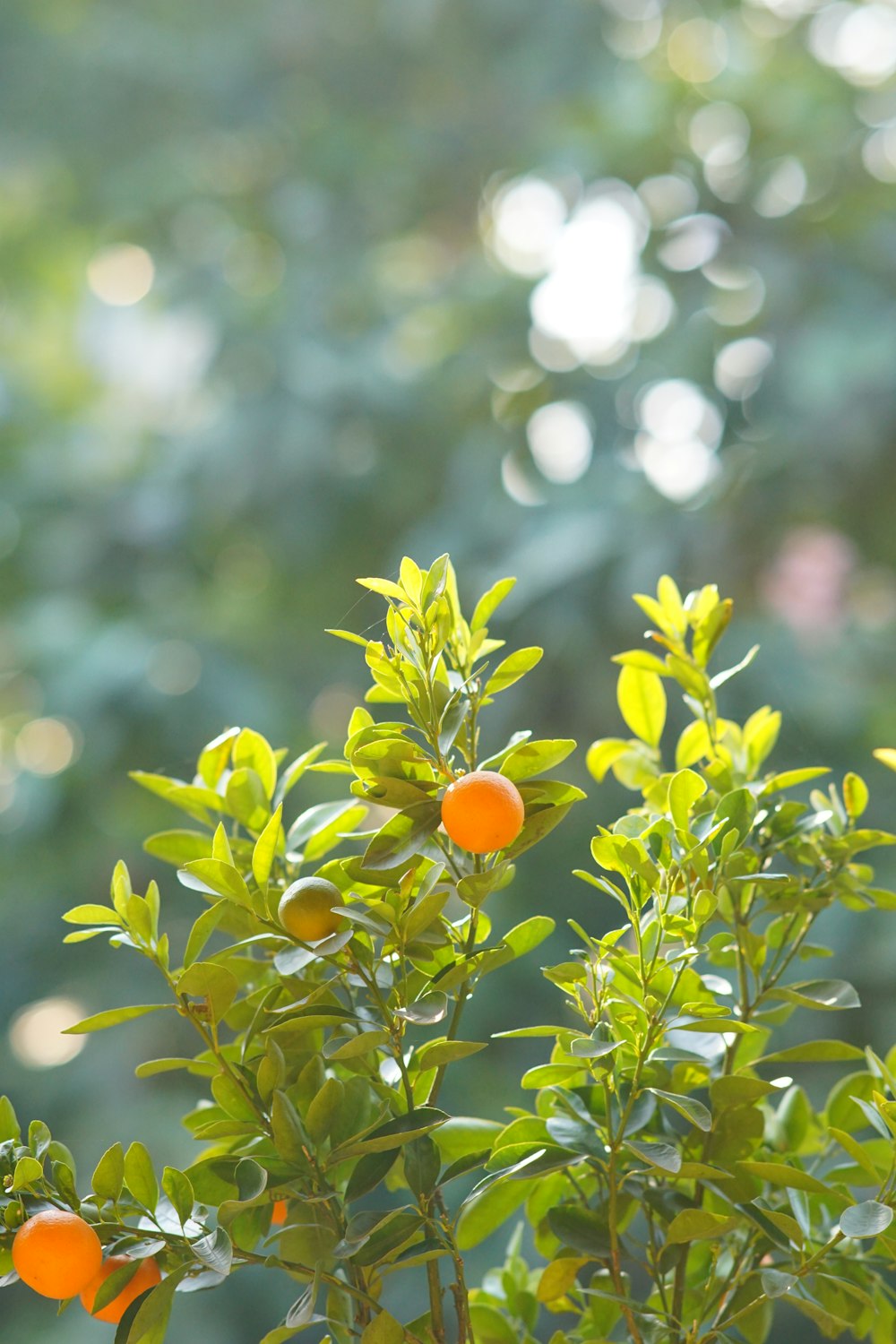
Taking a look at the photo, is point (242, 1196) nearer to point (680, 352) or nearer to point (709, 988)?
point (709, 988)

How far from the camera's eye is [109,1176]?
0.82 ft

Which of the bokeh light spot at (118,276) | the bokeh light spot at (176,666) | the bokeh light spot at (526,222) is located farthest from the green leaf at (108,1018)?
the bokeh light spot at (118,276)

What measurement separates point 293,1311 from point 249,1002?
68 millimetres

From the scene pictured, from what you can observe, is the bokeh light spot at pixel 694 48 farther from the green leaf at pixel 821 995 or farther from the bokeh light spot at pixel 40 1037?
the green leaf at pixel 821 995

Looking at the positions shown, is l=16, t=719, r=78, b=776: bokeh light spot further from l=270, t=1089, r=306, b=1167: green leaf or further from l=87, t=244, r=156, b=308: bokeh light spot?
l=270, t=1089, r=306, b=1167: green leaf

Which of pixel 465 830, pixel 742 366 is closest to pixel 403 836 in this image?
pixel 465 830

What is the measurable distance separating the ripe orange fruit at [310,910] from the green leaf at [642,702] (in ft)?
0.37

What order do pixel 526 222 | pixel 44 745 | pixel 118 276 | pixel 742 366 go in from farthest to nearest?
pixel 118 276 → pixel 526 222 → pixel 44 745 → pixel 742 366

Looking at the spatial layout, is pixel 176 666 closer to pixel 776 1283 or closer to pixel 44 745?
pixel 44 745

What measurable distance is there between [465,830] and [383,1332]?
108 mm

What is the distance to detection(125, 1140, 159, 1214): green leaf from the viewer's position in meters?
0.26

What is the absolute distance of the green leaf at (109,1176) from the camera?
25 cm

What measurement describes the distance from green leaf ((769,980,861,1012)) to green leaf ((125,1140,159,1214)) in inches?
5.8

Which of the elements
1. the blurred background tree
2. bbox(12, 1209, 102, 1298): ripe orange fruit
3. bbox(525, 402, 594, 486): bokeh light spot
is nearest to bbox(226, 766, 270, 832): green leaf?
bbox(12, 1209, 102, 1298): ripe orange fruit
